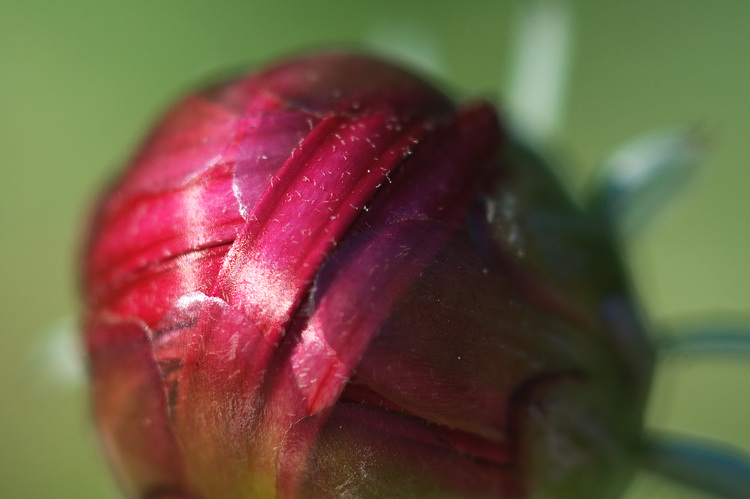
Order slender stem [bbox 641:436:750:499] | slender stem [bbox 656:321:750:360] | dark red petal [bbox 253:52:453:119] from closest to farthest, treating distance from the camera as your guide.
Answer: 1. dark red petal [bbox 253:52:453:119]
2. slender stem [bbox 641:436:750:499]
3. slender stem [bbox 656:321:750:360]

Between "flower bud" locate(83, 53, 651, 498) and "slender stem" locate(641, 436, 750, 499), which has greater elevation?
"flower bud" locate(83, 53, 651, 498)

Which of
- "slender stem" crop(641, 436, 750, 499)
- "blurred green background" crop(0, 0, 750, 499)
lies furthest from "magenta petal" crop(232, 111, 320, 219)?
"blurred green background" crop(0, 0, 750, 499)

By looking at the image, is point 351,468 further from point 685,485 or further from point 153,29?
point 153,29

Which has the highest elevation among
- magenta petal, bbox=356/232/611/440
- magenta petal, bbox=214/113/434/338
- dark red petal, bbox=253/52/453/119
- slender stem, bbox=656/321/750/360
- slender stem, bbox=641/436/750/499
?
dark red petal, bbox=253/52/453/119

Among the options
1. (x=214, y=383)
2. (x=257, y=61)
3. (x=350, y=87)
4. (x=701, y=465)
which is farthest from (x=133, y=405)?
(x=257, y=61)

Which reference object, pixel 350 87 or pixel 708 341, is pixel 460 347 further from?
pixel 708 341

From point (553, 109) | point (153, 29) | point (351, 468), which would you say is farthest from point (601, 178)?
point (153, 29)

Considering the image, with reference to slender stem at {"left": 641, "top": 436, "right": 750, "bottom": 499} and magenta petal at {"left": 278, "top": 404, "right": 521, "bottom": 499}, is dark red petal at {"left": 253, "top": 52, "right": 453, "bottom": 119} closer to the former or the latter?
magenta petal at {"left": 278, "top": 404, "right": 521, "bottom": 499}

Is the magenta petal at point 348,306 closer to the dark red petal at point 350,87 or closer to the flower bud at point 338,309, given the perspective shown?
the flower bud at point 338,309
